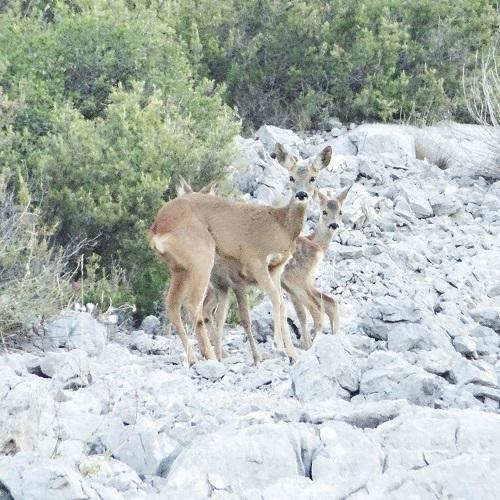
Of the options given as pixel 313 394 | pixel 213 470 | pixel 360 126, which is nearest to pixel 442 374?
pixel 313 394

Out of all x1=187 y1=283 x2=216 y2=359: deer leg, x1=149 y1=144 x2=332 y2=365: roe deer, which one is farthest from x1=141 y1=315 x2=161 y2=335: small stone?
x1=187 y1=283 x2=216 y2=359: deer leg

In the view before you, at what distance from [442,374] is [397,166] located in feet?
31.0

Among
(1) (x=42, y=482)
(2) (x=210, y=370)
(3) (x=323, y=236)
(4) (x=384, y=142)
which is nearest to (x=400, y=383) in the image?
(2) (x=210, y=370)

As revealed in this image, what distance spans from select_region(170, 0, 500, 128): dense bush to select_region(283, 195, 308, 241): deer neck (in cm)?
900

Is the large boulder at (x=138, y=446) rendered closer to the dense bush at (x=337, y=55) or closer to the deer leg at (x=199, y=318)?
the deer leg at (x=199, y=318)

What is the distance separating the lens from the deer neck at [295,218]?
13.1m

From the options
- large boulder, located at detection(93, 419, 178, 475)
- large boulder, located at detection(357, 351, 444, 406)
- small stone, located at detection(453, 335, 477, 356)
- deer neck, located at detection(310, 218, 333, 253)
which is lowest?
deer neck, located at detection(310, 218, 333, 253)

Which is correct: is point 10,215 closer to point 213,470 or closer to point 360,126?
point 213,470

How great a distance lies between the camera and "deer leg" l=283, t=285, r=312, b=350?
13203 mm

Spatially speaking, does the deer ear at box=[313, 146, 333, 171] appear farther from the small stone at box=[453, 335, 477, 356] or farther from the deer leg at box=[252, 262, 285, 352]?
the small stone at box=[453, 335, 477, 356]

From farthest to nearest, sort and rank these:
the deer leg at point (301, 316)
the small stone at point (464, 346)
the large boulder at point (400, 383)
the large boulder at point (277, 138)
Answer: the large boulder at point (277, 138), the deer leg at point (301, 316), the small stone at point (464, 346), the large boulder at point (400, 383)

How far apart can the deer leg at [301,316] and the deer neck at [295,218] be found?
67 centimetres

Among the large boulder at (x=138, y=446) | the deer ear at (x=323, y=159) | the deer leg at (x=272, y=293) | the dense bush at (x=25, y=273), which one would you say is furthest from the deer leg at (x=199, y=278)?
the large boulder at (x=138, y=446)

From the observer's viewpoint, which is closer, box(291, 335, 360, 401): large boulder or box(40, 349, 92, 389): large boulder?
box(291, 335, 360, 401): large boulder
